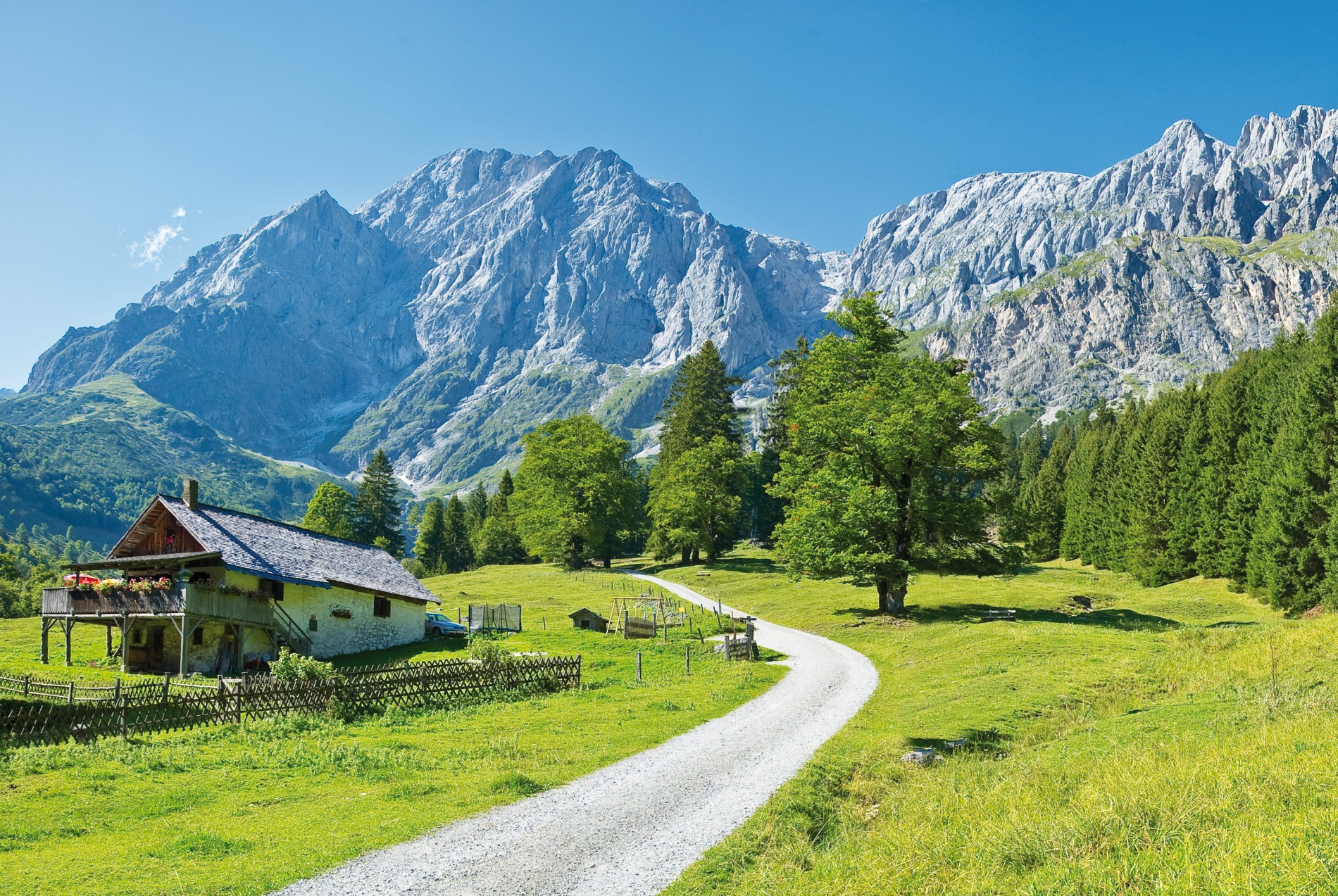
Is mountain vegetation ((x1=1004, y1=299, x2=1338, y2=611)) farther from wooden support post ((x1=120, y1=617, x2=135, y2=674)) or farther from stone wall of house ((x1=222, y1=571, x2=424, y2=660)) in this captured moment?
wooden support post ((x1=120, y1=617, x2=135, y2=674))

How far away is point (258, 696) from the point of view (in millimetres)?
23234

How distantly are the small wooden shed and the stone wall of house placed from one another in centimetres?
1101

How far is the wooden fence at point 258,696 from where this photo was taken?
19906mm

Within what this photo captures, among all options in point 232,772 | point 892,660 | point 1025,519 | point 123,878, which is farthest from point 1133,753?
point 1025,519

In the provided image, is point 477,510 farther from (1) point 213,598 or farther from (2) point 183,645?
(2) point 183,645

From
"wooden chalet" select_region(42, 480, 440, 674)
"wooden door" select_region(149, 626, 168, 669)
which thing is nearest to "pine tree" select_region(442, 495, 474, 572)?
"wooden chalet" select_region(42, 480, 440, 674)

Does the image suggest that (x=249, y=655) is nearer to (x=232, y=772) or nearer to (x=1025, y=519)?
(x=232, y=772)

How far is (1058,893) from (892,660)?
89.3ft

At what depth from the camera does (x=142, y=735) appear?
67.8 ft

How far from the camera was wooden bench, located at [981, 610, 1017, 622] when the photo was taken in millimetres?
41250

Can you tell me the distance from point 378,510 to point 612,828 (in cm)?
9799

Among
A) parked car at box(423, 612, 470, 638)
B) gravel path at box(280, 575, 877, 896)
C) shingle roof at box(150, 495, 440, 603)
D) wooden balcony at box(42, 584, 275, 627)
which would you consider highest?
shingle roof at box(150, 495, 440, 603)

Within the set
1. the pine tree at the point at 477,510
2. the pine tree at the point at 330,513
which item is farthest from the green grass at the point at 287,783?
the pine tree at the point at 477,510

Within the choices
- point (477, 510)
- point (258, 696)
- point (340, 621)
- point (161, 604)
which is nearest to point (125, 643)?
point (161, 604)
